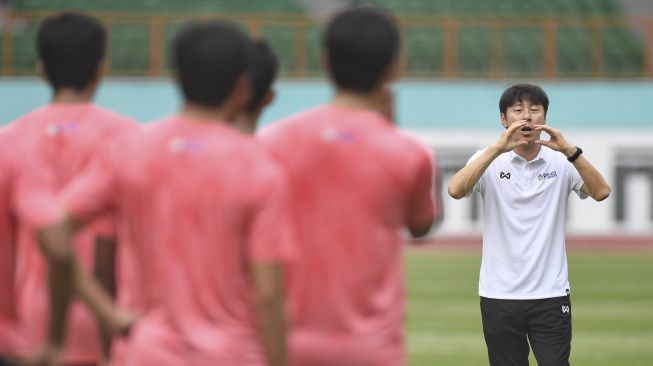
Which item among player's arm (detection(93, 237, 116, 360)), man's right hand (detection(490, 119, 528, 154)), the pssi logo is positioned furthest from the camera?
the pssi logo

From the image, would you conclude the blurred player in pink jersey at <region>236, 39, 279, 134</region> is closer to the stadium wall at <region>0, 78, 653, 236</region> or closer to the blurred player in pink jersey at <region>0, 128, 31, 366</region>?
the blurred player in pink jersey at <region>0, 128, 31, 366</region>

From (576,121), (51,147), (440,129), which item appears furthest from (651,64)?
(51,147)

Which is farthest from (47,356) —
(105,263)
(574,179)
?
(574,179)

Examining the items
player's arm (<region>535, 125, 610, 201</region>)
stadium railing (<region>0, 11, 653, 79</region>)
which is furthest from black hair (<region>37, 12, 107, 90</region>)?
stadium railing (<region>0, 11, 653, 79</region>)

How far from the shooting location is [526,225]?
6602 millimetres

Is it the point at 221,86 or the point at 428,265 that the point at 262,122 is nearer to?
the point at 428,265

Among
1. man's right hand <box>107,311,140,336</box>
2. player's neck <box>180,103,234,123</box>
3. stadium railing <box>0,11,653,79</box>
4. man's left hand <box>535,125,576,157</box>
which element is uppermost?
stadium railing <box>0,11,653,79</box>

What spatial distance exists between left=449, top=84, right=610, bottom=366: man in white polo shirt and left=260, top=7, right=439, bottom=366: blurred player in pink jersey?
112 inches

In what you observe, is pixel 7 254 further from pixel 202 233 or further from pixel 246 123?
pixel 202 233

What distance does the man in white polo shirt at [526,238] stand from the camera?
6.52 meters

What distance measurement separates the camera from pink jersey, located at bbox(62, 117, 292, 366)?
323 cm

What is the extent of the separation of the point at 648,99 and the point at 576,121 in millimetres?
1484

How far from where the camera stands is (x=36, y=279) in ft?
13.0

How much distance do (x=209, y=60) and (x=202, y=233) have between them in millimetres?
463
